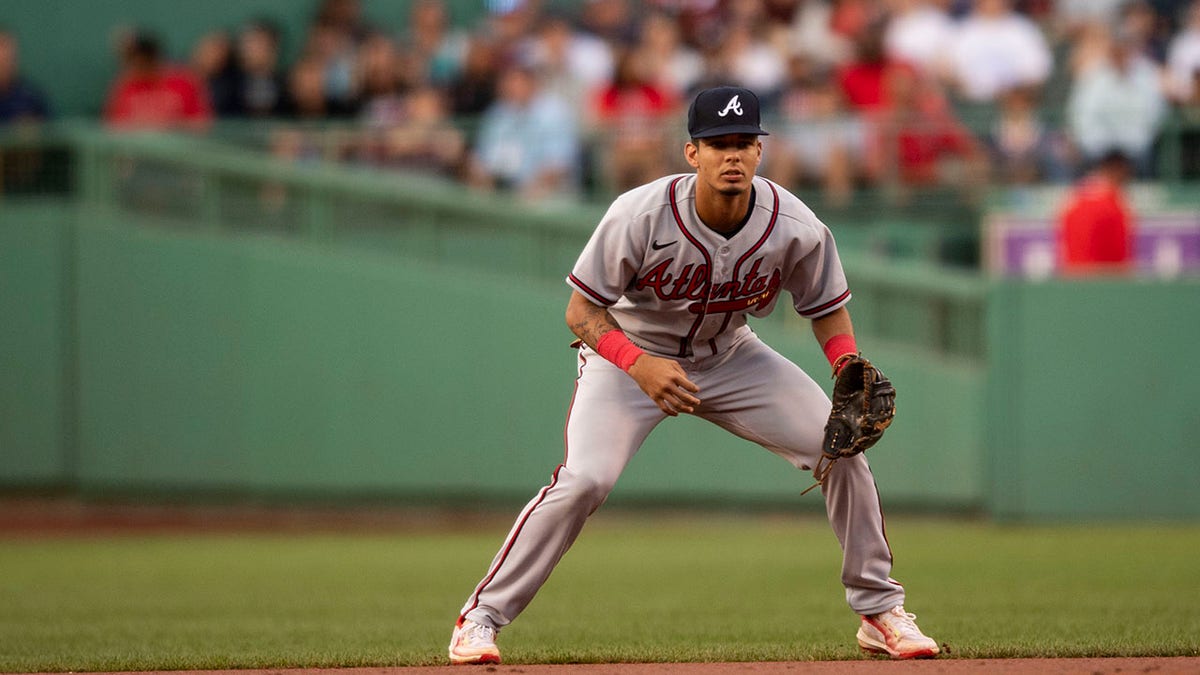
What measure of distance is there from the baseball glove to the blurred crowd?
6.88 m

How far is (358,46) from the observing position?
47.5 feet

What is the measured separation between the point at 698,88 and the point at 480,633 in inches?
339

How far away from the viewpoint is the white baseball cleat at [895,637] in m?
5.34

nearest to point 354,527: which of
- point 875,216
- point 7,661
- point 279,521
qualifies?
point 279,521

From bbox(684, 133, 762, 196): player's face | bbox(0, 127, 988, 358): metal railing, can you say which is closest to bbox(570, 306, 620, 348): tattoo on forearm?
bbox(684, 133, 762, 196): player's face

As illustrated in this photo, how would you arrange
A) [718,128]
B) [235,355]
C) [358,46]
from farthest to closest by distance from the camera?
[358,46]
[235,355]
[718,128]

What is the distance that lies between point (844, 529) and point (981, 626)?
119 cm

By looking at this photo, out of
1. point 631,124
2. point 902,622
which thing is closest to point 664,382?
point 902,622

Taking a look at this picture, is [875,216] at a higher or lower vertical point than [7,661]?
higher

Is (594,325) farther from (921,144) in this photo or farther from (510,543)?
(921,144)

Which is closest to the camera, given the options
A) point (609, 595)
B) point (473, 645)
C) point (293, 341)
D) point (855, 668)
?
point (855, 668)

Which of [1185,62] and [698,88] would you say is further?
[698,88]

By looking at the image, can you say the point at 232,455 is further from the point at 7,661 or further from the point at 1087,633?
the point at 1087,633

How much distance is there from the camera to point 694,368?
222 inches
